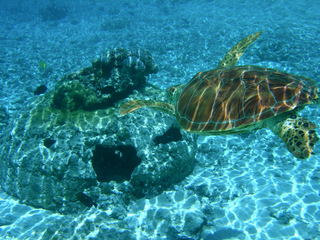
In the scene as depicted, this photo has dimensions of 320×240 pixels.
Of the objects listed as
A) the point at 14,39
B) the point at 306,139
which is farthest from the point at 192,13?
the point at 306,139

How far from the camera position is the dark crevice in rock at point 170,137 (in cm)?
694

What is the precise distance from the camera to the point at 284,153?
7816 mm

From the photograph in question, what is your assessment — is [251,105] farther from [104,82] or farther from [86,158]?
[104,82]

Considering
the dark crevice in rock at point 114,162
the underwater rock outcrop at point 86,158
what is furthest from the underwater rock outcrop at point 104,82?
the dark crevice in rock at point 114,162

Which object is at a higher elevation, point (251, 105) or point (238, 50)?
point (238, 50)

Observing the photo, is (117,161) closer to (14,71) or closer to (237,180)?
(237,180)

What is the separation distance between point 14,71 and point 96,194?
1271 centimetres

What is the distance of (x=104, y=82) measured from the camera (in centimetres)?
764

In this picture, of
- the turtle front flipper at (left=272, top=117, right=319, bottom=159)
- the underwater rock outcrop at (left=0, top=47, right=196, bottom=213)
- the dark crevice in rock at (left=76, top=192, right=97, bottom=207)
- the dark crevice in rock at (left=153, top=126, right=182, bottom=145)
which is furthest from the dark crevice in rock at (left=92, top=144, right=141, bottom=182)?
the turtle front flipper at (left=272, top=117, right=319, bottom=159)

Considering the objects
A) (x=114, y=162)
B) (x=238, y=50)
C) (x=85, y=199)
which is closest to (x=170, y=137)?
(x=114, y=162)

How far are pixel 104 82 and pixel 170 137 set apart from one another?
2.79 m

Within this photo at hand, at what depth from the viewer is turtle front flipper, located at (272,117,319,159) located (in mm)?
3797

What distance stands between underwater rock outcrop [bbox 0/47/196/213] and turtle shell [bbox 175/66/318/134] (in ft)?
5.55

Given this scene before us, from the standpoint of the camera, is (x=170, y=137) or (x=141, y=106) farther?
(x=170, y=137)
